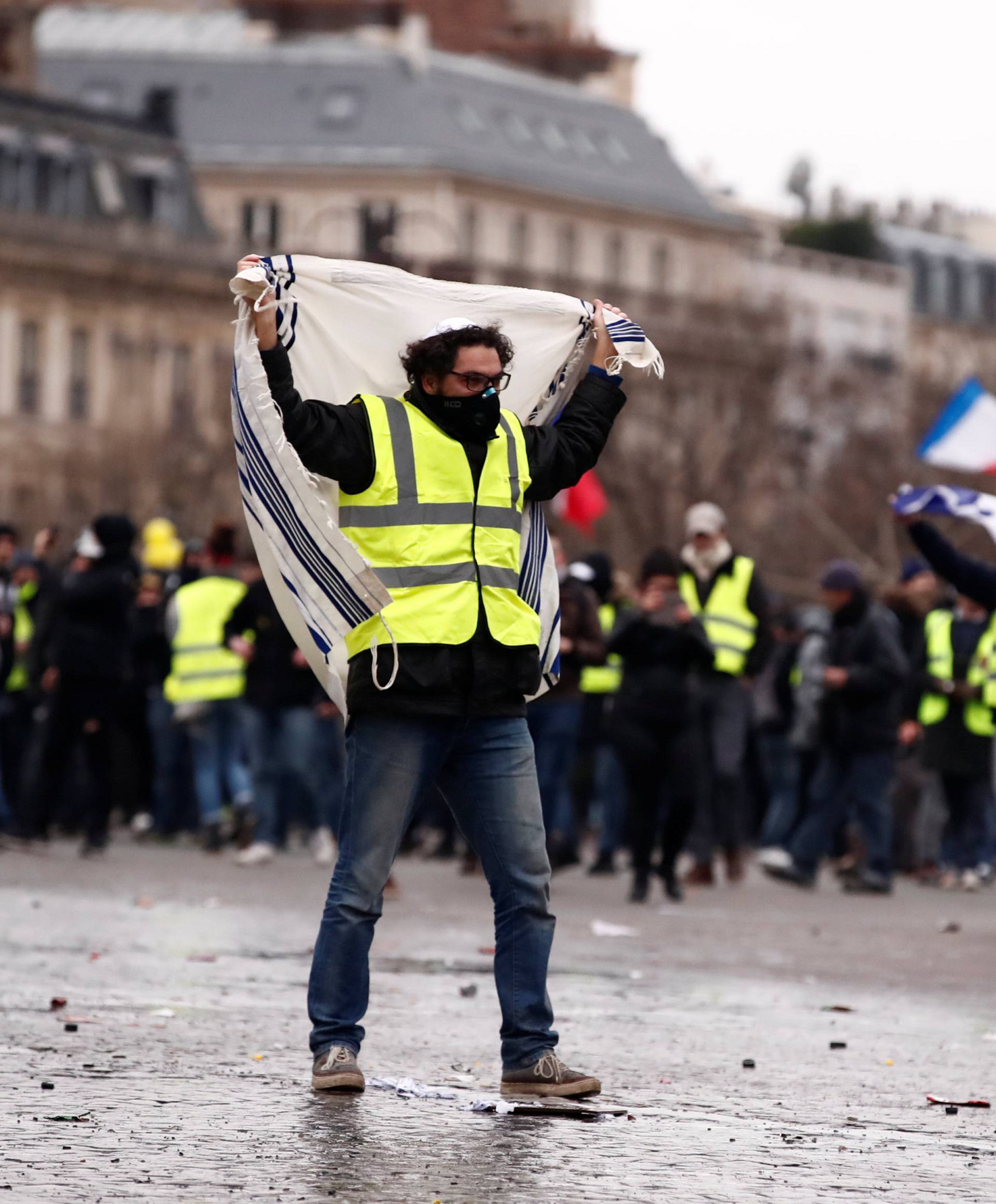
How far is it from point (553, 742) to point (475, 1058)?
8.83m

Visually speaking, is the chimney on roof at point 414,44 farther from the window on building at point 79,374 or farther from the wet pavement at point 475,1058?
the wet pavement at point 475,1058

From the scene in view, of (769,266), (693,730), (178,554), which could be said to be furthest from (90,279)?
(693,730)

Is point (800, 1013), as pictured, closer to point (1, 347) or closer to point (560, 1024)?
point (560, 1024)

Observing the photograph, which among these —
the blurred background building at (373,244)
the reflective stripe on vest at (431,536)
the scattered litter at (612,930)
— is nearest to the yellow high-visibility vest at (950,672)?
the scattered litter at (612,930)

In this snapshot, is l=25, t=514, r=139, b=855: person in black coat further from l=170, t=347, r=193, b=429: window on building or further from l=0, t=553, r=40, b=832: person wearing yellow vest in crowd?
l=170, t=347, r=193, b=429: window on building

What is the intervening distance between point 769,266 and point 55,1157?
342 feet

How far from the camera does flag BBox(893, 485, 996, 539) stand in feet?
37.0

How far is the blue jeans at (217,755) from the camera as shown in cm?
2094

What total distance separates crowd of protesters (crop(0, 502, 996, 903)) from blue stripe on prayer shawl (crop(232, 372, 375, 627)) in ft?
25.4

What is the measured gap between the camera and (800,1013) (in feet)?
37.4

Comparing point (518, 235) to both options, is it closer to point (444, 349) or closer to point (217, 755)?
point (217, 755)

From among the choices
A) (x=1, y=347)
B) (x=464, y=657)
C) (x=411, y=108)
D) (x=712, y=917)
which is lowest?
(x=712, y=917)

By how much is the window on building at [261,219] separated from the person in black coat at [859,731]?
7694cm

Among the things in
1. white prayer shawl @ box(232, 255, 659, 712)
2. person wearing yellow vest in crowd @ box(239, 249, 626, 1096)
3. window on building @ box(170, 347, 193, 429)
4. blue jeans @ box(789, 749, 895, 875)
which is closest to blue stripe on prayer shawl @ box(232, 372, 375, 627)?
white prayer shawl @ box(232, 255, 659, 712)
